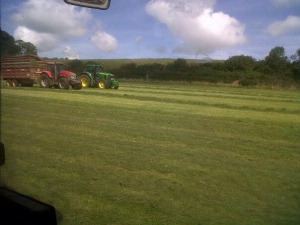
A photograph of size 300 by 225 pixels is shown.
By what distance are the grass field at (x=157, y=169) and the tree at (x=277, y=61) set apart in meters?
0.46

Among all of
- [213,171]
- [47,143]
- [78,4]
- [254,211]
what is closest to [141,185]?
[213,171]

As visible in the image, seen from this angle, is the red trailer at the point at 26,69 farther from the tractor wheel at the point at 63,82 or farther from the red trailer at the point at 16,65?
the tractor wheel at the point at 63,82

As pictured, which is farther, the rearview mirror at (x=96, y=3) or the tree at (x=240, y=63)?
the tree at (x=240, y=63)

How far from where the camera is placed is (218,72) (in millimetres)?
2447

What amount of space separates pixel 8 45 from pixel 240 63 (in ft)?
Answer: 4.54

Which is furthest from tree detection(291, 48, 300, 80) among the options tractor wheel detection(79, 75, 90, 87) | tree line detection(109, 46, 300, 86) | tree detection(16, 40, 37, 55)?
tractor wheel detection(79, 75, 90, 87)

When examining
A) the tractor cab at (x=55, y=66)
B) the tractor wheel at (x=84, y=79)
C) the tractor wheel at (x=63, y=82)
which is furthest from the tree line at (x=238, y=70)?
the tractor wheel at (x=63, y=82)

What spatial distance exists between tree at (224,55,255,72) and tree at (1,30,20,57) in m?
1.21

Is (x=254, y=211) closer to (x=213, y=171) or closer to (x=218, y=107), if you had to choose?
(x=213, y=171)

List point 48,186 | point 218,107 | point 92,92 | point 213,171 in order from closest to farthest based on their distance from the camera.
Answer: point 48,186 → point 213,171 → point 218,107 → point 92,92

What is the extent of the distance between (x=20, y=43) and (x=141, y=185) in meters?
1.30

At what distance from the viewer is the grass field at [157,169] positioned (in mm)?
1842

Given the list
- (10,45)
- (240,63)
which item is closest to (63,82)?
Result: (240,63)

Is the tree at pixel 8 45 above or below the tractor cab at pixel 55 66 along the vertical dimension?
above
